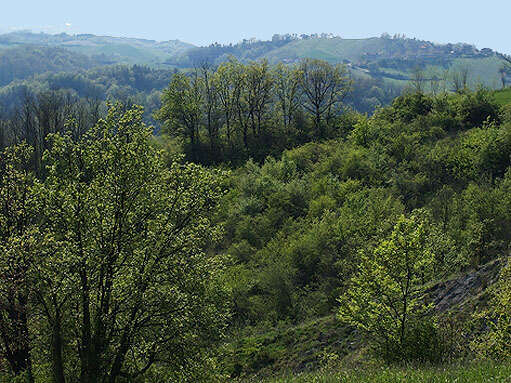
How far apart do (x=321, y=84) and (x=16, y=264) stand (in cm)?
6244

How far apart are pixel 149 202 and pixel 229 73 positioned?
2170 inches

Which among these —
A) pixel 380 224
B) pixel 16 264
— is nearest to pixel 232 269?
pixel 380 224

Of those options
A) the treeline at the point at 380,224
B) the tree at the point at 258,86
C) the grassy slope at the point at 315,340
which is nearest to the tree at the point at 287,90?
the tree at the point at 258,86

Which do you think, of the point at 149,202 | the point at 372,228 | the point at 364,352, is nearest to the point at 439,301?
the point at 364,352

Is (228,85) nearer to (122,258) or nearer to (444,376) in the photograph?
(122,258)

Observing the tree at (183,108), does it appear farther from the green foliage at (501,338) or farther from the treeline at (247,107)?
the green foliage at (501,338)

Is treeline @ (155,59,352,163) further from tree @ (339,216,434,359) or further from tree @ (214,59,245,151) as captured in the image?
tree @ (339,216,434,359)

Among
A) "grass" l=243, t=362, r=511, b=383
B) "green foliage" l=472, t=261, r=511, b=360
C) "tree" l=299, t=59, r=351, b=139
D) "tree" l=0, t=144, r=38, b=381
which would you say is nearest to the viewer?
"grass" l=243, t=362, r=511, b=383

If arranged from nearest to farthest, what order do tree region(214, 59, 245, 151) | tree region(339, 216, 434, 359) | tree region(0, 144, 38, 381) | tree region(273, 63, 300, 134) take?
tree region(0, 144, 38, 381)
tree region(339, 216, 434, 359)
tree region(214, 59, 245, 151)
tree region(273, 63, 300, 134)

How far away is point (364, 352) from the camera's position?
20297 mm

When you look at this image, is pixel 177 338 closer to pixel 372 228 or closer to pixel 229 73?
pixel 372 228

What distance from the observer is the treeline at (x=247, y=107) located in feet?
222

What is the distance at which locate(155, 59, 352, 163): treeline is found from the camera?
6762 centimetres

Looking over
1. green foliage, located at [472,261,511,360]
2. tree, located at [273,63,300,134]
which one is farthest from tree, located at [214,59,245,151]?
green foliage, located at [472,261,511,360]
